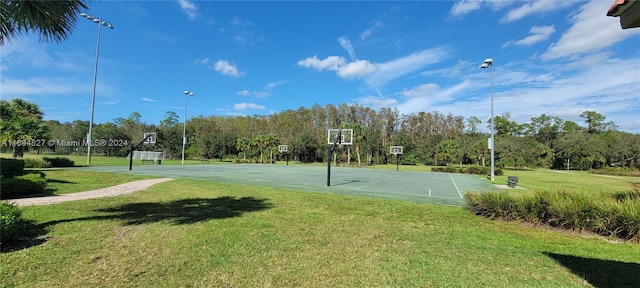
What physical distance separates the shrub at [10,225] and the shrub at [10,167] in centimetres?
949

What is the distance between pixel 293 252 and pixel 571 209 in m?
6.78

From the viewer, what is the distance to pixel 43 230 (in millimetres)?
5340

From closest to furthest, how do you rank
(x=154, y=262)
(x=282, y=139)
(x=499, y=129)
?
(x=154, y=262)
(x=282, y=139)
(x=499, y=129)

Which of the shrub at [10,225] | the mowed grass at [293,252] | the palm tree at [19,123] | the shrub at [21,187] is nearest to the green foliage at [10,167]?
the shrub at [21,187]

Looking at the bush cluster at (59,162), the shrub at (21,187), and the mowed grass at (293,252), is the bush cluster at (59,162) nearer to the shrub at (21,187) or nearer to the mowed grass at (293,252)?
the shrub at (21,187)

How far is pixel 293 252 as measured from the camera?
4.70 metres

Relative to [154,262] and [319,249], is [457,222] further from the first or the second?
[154,262]

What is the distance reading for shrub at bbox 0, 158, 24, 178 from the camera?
37.8 feet

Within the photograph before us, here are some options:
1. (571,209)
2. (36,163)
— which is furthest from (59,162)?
(571,209)

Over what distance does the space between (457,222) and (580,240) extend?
234 centimetres

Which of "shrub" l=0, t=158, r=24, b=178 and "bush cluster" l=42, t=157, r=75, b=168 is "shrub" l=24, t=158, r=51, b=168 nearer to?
"bush cluster" l=42, t=157, r=75, b=168

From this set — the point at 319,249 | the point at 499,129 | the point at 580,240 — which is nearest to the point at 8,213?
the point at 319,249

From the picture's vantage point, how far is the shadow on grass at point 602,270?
153 inches

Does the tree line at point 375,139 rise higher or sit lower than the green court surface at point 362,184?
higher
